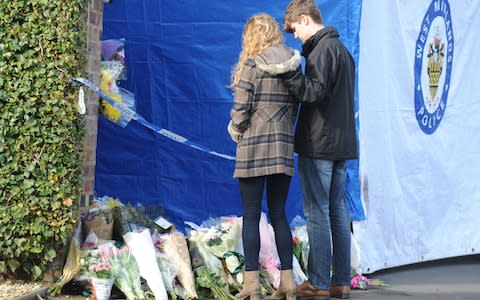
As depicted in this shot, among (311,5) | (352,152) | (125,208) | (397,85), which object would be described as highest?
(311,5)

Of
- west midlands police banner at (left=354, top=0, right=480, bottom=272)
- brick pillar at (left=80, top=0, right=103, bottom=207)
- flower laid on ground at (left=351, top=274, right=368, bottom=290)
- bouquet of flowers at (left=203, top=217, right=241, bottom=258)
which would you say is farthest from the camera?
west midlands police banner at (left=354, top=0, right=480, bottom=272)

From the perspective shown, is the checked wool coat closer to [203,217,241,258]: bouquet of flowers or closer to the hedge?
[203,217,241,258]: bouquet of flowers

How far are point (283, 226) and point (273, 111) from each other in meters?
0.72

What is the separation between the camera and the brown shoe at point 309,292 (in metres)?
5.80

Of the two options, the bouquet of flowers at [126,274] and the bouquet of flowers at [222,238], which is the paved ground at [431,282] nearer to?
the bouquet of flowers at [222,238]

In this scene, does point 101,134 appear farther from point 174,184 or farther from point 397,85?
point 397,85

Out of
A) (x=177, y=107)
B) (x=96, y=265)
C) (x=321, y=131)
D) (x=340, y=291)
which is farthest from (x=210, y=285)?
(x=177, y=107)

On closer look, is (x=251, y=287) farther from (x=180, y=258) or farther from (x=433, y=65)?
(x=433, y=65)

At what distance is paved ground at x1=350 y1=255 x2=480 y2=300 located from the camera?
6.40 metres

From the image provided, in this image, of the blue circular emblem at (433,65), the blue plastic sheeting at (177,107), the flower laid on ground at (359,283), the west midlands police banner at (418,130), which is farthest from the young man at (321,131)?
the blue circular emblem at (433,65)

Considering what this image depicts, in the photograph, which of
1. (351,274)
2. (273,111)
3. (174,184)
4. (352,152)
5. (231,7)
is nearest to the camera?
(273,111)

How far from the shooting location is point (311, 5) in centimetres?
574

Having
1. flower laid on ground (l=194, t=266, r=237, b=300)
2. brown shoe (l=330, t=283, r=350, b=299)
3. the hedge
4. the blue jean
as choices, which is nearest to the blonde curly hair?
the blue jean

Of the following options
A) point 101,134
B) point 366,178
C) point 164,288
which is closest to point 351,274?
point 366,178
